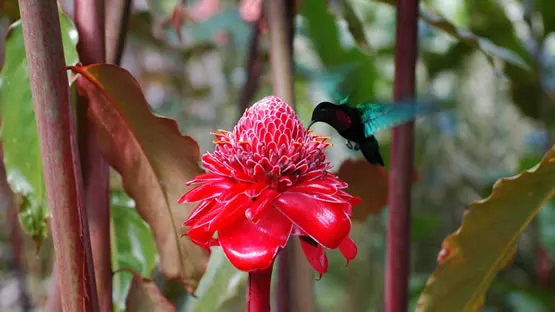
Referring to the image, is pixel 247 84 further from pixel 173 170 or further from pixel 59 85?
pixel 59 85

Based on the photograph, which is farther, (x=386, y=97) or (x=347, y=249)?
(x=386, y=97)

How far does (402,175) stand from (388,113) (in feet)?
0.44

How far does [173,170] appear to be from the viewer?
426 millimetres

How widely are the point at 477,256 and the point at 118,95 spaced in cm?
30

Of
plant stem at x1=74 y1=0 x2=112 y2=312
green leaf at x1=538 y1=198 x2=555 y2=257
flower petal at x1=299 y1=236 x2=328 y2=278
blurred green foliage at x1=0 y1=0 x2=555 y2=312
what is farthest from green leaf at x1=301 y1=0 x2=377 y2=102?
flower petal at x1=299 y1=236 x2=328 y2=278

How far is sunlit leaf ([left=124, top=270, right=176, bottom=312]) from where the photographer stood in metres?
0.43

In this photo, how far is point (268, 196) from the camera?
0.93ft

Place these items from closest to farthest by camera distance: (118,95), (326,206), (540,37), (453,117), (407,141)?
(326,206), (118,95), (407,141), (540,37), (453,117)

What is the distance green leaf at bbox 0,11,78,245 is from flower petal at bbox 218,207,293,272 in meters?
0.20

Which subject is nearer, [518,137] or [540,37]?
[540,37]

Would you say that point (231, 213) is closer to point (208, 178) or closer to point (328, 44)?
point (208, 178)

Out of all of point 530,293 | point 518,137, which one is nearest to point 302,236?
point 530,293

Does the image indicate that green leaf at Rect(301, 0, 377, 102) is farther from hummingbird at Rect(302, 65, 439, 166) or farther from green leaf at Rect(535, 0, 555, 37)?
hummingbird at Rect(302, 65, 439, 166)

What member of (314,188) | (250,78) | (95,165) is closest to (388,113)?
(314,188)
